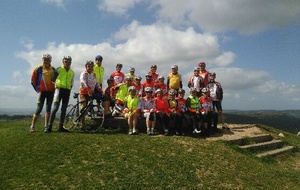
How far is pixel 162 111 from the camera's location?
13.6m

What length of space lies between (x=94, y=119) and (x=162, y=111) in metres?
3.32

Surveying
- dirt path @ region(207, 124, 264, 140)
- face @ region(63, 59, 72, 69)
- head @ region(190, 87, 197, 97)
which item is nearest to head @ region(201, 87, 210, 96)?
head @ region(190, 87, 197, 97)

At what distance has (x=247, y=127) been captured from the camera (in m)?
18.4

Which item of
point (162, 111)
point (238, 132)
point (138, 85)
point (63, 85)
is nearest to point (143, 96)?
point (138, 85)

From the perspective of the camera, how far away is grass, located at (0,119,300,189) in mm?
8617

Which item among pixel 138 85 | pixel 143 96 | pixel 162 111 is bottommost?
pixel 162 111

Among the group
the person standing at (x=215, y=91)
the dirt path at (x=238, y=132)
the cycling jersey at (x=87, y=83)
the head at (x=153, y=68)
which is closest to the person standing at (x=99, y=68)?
the cycling jersey at (x=87, y=83)

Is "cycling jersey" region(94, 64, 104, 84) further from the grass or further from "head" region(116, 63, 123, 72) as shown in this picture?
the grass

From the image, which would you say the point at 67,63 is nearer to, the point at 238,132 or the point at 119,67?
the point at 119,67

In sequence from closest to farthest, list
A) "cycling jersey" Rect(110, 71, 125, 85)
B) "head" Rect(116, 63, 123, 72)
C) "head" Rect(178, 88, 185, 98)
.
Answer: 1. "head" Rect(178, 88, 185, 98)
2. "cycling jersey" Rect(110, 71, 125, 85)
3. "head" Rect(116, 63, 123, 72)

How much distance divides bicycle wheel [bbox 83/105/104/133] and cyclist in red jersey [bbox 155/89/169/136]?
2.51 meters

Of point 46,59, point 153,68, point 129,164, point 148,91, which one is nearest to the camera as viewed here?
point 129,164

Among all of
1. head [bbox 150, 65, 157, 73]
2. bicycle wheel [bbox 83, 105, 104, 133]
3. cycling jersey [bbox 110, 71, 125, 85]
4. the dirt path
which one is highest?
head [bbox 150, 65, 157, 73]

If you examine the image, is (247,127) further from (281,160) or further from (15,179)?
(15,179)
